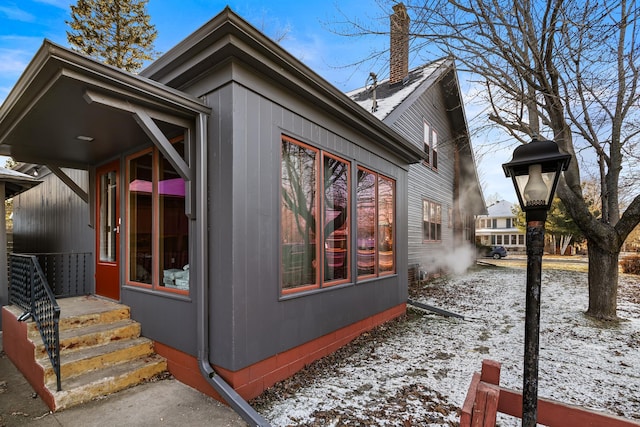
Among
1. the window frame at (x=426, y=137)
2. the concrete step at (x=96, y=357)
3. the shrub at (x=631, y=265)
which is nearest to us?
the concrete step at (x=96, y=357)

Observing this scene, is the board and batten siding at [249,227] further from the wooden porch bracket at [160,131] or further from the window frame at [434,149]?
the window frame at [434,149]

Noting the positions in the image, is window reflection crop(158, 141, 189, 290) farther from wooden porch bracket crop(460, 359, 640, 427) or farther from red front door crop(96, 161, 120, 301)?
wooden porch bracket crop(460, 359, 640, 427)

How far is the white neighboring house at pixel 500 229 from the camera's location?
36.9 meters

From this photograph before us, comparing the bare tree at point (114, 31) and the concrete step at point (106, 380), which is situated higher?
the bare tree at point (114, 31)

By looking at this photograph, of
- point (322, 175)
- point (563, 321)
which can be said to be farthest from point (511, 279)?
point (322, 175)

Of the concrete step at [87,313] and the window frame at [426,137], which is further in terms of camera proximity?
the window frame at [426,137]

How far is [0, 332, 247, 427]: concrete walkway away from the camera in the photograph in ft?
9.11

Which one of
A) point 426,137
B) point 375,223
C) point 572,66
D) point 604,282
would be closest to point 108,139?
point 375,223

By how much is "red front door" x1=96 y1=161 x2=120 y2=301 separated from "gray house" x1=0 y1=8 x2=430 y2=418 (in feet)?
0.10

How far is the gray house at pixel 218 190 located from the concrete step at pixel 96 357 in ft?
0.60

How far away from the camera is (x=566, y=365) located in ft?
14.1

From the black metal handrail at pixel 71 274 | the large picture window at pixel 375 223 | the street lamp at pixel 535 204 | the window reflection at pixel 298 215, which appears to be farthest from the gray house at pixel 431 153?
the black metal handrail at pixel 71 274

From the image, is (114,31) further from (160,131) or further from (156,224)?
(160,131)

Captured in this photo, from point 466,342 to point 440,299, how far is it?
3499 mm
